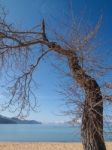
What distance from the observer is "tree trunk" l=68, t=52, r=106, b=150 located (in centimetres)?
600

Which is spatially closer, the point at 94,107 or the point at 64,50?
the point at 94,107

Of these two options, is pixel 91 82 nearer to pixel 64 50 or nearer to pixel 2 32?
pixel 64 50

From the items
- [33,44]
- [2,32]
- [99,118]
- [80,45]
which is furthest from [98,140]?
[2,32]

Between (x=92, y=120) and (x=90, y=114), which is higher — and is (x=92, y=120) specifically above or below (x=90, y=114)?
below

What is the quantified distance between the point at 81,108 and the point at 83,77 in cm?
71

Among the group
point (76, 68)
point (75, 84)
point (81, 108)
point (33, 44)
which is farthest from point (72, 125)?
point (33, 44)

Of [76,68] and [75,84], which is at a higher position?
[76,68]

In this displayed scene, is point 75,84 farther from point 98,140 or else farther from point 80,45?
point 98,140

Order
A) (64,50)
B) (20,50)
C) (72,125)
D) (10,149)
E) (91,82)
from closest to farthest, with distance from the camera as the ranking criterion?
(72,125)
(91,82)
(64,50)
(20,50)
(10,149)

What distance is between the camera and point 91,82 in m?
6.17

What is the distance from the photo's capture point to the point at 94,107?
19.9 ft

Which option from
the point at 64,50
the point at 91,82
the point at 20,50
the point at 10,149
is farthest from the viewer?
the point at 10,149

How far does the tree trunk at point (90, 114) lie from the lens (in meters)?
6.00

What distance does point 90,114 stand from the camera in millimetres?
6070
